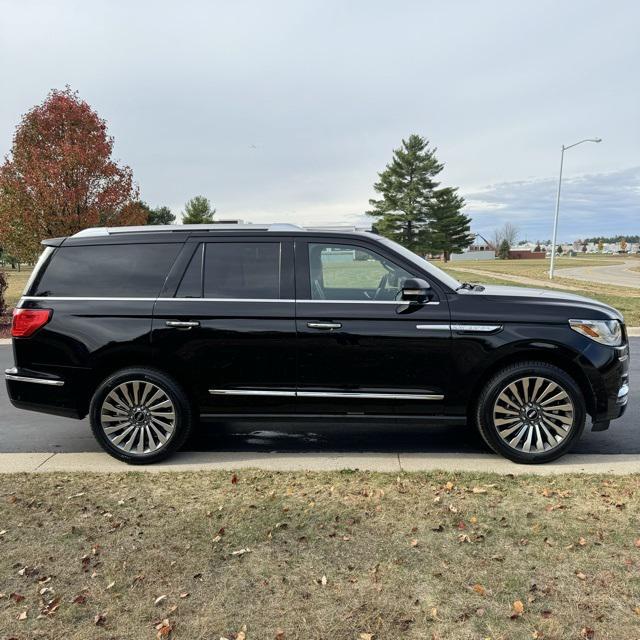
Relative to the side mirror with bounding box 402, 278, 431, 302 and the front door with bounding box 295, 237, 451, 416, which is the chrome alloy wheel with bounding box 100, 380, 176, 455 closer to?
the front door with bounding box 295, 237, 451, 416

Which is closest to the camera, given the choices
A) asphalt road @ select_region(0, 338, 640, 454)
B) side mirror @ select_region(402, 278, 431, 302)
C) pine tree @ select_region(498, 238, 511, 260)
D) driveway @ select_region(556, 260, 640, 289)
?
side mirror @ select_region(402, 278, 431, 302)

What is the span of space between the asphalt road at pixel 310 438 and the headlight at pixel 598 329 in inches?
41.5

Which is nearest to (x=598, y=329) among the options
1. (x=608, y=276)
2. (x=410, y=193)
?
(x=608, y=276)

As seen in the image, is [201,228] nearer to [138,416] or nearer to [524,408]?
[138,416]

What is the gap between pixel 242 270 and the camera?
4.64 metres

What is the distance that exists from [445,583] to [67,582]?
191 cm

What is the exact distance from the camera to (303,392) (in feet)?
15.0

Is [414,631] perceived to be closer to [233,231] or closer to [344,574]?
[344,574]

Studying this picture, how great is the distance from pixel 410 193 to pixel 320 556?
58.3m

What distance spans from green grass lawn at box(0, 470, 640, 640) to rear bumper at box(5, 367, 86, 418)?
636 millimetres

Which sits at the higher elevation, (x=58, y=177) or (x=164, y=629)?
(x=58, y=177)

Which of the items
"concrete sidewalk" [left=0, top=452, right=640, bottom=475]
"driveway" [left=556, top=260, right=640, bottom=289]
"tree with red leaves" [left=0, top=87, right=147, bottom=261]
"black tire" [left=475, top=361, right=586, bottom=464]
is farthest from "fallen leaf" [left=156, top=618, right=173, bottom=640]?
"driveway" [left=556, top=260, right=640, bottom=289]

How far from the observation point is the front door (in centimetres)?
445

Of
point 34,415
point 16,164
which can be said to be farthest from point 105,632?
point 16,164
